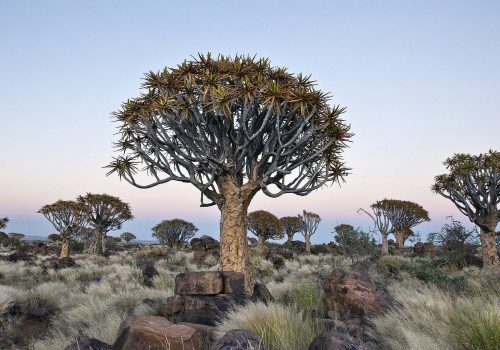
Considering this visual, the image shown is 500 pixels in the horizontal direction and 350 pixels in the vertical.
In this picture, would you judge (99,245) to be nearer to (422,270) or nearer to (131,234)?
(422,270)

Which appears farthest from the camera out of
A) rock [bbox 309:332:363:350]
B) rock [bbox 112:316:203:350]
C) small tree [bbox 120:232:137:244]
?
small tree [bbox 120:232:137:244]

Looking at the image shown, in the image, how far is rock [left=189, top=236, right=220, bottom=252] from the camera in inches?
1265

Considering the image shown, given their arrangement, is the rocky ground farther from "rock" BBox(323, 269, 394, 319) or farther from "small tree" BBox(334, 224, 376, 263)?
"small tree" BBox(334, 224, 376, 263)

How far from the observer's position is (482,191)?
18953 mm

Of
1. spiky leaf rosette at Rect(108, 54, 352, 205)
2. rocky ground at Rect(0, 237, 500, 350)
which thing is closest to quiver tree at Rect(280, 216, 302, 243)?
rocky ground at Rect(0, 237, 500, 350)

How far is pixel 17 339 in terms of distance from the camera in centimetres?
796

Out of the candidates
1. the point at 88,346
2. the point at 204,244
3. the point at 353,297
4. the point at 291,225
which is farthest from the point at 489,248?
the point at 291,225

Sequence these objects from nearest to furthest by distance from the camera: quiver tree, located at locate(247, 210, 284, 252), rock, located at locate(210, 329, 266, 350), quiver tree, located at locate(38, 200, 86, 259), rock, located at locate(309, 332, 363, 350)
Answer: rock, located at locate(309, 332, 363, 350), rock, located at locate(210, 329, 266, 350), quiver tree, located at locate(38, 200, 86, 259), quiver tree, located at locate(247, 210, 284, 252)

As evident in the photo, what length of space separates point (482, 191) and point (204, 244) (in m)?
20.9

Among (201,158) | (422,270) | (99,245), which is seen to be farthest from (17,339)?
(99,245)

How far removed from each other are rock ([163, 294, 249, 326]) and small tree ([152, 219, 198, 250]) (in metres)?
27.9

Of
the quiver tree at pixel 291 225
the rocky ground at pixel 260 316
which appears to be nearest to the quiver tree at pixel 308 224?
the quiver tree at pixel 291 225

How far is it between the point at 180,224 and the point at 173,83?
26.6 m

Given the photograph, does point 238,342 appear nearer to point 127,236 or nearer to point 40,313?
point 40,313
